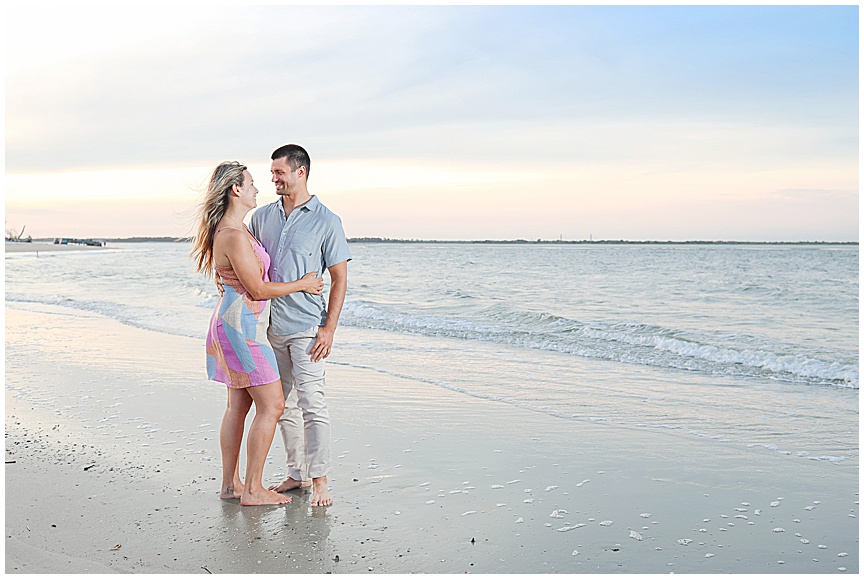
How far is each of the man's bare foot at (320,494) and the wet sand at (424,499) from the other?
0.20 ft

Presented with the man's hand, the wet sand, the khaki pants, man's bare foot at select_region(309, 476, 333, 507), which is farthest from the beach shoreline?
man's bare foot at select_region(309, 476, 333, 507)

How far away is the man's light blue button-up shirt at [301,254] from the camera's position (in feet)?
14.1

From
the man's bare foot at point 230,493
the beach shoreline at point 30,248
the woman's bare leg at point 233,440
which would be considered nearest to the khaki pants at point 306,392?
the woman's bare leg at point 233,440

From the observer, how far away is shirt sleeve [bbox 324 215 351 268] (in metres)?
4.33

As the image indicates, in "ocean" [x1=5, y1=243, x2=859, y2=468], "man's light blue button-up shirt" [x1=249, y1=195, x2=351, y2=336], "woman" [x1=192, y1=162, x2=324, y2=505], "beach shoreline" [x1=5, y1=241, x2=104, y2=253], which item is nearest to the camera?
"woman" [x1=192, y1=162, x2=324, y2=505]

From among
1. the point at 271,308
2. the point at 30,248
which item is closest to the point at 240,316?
the point at 271,308

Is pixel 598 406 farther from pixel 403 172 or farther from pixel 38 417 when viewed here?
pixel 403 172

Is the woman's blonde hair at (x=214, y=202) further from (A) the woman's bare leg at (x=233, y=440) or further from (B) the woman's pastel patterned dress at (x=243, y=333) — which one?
(A) the woman's bare leg at (x=233, y=440)

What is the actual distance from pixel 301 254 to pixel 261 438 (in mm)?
1035

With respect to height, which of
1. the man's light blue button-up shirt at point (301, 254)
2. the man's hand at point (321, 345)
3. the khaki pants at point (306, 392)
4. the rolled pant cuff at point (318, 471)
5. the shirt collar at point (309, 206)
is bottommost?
the rolled pant cuff at point (318, 471)

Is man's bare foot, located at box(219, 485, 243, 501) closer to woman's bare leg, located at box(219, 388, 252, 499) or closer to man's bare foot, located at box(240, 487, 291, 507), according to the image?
woman's bare leg, located at box(219, 388, 252, 499)

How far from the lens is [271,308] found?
4.34 meters

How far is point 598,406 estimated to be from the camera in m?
6.90

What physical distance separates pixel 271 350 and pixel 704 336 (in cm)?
975
